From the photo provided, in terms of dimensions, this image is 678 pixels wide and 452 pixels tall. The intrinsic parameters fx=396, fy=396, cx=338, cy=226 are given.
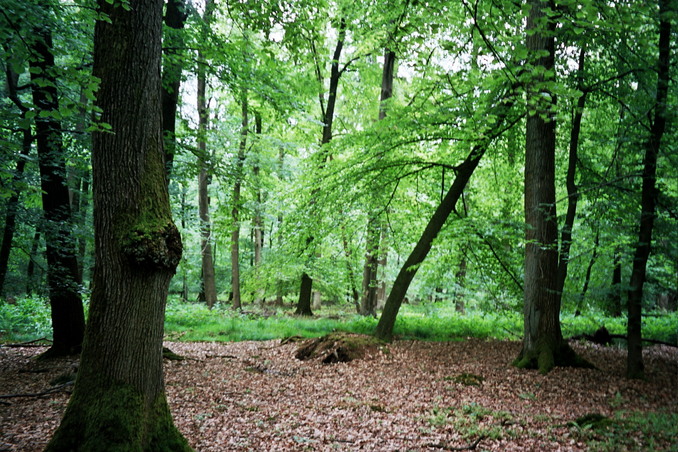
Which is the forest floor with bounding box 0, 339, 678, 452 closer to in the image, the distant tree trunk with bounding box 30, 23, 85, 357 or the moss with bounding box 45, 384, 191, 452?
the distant tree trunk with bounding box 30, 23, 85, 357

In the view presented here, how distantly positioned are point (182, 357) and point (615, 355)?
886 cm

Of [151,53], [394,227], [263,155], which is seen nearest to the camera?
[151,53]

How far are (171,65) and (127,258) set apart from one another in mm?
5424

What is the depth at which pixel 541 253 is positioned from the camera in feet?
24.3

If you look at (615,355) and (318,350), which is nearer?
(615,355)

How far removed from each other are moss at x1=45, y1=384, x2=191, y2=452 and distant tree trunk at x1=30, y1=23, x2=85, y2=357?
4371 mm

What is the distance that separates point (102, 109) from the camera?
10.9 feet

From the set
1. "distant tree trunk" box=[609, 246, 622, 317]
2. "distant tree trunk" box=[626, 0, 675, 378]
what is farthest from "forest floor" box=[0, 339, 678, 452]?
"distant tree trunk" box=[609, 246, 622, 317]

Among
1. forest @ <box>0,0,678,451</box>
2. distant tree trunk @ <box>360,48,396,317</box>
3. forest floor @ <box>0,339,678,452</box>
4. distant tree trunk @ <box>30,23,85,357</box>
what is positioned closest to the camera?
forest @ <box>0,0,678,451</box>

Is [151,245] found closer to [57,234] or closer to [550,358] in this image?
[57,234]

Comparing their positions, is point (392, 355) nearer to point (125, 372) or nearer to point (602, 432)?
point (602, 432)

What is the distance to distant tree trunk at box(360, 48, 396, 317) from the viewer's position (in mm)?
10695

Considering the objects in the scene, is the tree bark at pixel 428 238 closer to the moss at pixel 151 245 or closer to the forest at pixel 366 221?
the forest at pixel 366 221

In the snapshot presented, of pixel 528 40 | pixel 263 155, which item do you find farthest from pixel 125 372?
pixel 263 155
